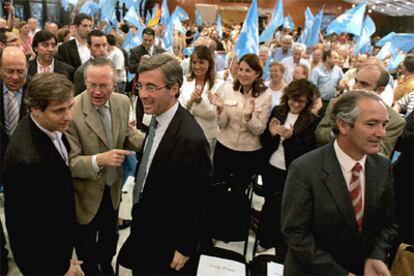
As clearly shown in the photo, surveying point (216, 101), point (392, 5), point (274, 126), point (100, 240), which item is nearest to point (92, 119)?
point (100, 240)

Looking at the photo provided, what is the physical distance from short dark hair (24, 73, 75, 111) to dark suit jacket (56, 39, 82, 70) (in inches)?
114

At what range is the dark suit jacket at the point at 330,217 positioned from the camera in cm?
158

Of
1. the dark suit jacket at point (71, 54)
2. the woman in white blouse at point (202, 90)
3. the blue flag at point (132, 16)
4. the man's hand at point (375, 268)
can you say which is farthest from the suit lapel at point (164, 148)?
the blue flag at point (132, 16)

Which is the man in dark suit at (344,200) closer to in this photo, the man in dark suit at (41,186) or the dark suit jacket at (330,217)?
the dark suit jacket at (330,217)

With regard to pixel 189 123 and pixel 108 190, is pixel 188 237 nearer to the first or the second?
pixel 189 123

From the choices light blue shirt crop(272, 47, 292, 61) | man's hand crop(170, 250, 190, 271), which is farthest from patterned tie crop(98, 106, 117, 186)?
light blue shirt crop(272, 47, 292, 61)

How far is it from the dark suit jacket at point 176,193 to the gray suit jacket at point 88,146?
1.25 feet

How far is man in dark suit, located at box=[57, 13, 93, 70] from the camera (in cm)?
450

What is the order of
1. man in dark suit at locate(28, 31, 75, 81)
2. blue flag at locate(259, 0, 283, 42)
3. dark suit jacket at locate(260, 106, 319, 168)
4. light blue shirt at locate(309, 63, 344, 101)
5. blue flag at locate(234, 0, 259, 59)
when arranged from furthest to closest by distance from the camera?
blue flag at locate(259, 0, 283, 42) < light blue shirt at locate(309, 63, 344, 101) < blue flag at locate(234, 0, 259, 59) < man in dark suit at locate(28, 31, 75, 81) < dark suit jacket at locate(260, 106, 319, 168)

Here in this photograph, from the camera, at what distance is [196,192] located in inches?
71.0

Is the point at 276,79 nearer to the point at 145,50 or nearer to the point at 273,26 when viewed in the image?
the point at 273,26

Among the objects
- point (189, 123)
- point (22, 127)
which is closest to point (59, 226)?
point (22, 127)

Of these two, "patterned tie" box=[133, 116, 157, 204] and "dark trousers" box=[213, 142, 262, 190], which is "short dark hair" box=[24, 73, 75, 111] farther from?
"dark trousers" box=[213, 142, 262, 190]

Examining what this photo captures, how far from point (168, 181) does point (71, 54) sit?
11.0 feet
